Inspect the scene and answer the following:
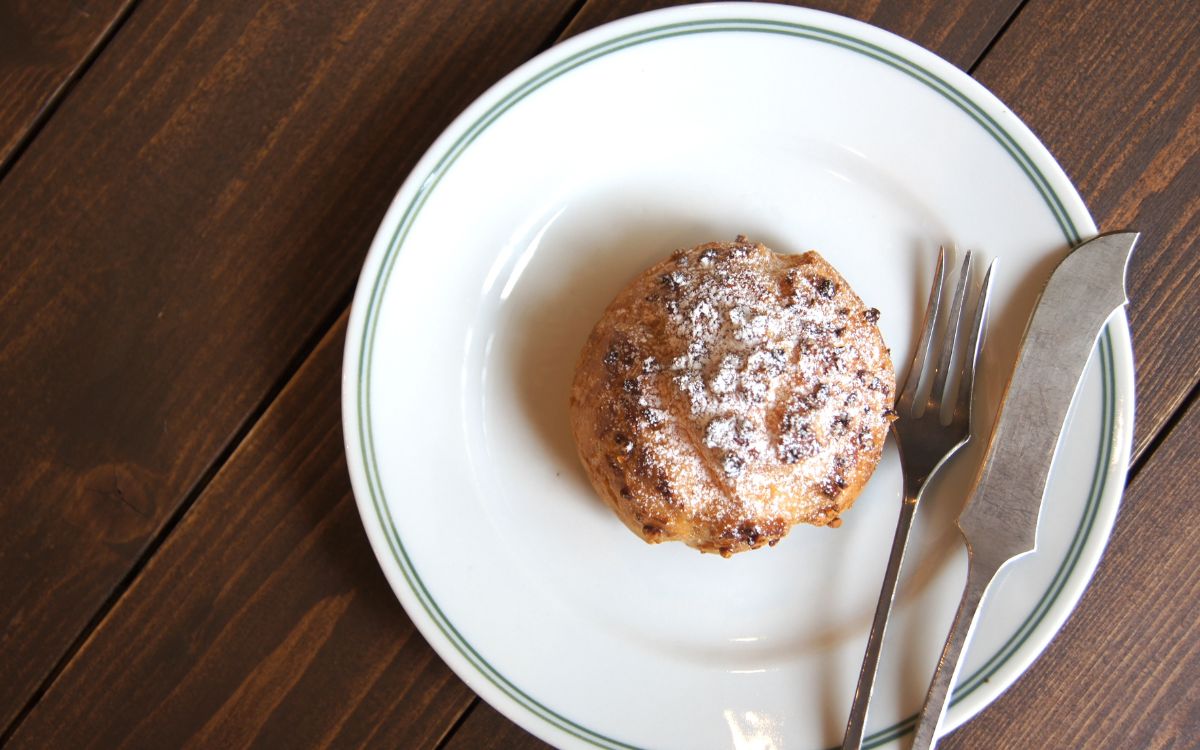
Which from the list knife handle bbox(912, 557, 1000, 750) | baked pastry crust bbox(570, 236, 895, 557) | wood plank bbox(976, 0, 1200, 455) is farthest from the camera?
wood plank bbox(976, 0, 1200, 455)

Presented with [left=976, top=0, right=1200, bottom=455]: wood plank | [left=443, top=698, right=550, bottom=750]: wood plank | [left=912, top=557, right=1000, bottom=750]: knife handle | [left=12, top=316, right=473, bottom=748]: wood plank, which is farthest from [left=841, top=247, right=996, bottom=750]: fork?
[left=12, top=316, right=473, bottom=748]: wood plank

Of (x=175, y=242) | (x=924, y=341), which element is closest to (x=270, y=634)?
(x=175, y=242)

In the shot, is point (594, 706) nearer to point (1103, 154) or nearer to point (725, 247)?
point (725, 247)

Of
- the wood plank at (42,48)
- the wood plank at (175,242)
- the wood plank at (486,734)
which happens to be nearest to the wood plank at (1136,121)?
the wood plank at (175,242)

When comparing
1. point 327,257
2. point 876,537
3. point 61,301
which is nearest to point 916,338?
point 876,537

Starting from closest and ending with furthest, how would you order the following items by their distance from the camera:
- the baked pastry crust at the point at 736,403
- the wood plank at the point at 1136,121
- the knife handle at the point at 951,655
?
the baked pastry crust at the point at 736,403 → the knife handle at the point at 951,655 → the wood plank at the point at 1136,121

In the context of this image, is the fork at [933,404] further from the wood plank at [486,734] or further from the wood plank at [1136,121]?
the wood plank at [486,734]

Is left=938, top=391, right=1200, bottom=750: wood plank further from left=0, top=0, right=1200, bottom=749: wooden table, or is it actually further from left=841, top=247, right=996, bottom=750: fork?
left=841, top=247, right=996, bottom=750: fork
